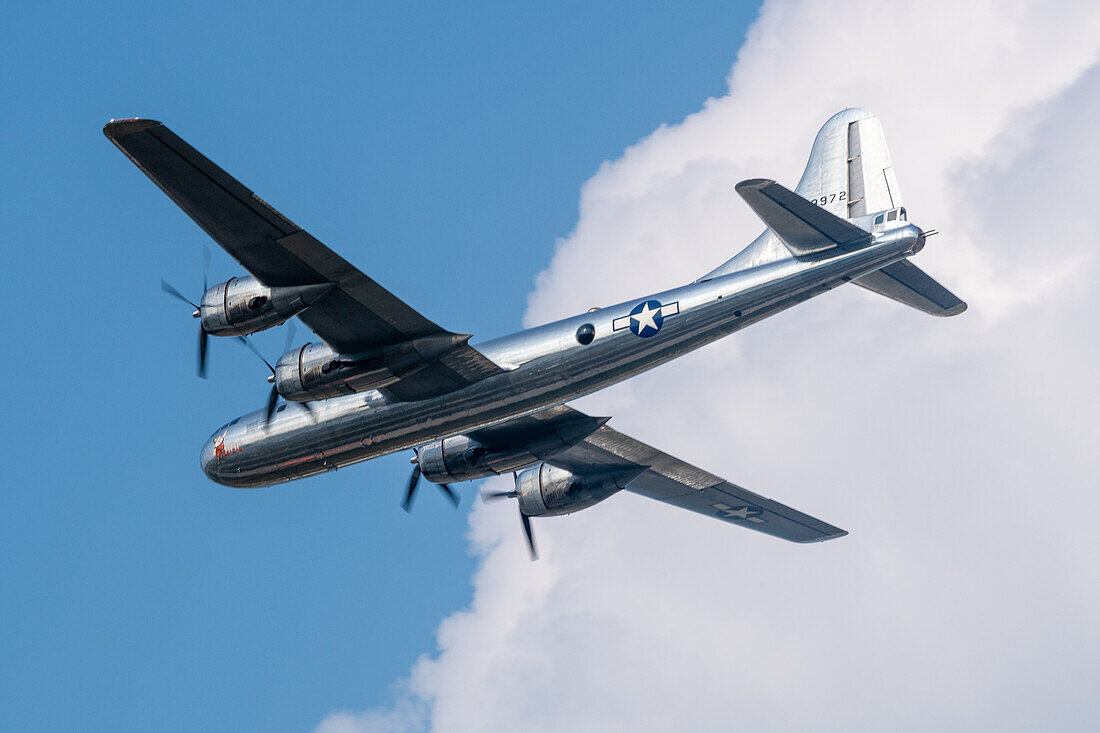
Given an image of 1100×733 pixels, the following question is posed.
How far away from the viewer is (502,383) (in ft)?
99.5

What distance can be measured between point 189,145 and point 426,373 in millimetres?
7889

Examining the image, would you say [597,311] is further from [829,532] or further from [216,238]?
[829,532]

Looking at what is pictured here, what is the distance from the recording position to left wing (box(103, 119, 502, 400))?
2545 centimetres

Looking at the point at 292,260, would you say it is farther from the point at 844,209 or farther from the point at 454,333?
the point at 844,209

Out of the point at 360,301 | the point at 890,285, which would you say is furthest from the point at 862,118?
the point at 360,301

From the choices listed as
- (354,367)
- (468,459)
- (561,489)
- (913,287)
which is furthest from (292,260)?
(913,287)

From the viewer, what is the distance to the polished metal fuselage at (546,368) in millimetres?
28781

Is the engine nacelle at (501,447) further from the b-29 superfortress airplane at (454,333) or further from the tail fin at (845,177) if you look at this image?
the tail fin at (845,177)

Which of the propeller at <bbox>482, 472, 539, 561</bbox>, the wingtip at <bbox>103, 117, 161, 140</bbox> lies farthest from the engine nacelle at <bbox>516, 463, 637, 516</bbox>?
the wingtip at <bbox>103, 117, 161, 140</bbox>

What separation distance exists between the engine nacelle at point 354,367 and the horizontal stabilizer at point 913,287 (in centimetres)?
965

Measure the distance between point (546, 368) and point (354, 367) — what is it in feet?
14.2

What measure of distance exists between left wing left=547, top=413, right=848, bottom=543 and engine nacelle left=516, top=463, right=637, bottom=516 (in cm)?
25

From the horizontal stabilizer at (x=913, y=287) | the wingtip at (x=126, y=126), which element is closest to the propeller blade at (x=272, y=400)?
the wingtip at (x=126, y=126)

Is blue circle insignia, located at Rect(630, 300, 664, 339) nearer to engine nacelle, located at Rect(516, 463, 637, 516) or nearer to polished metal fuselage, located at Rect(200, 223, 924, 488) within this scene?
polished metal fuselage, located at Rect(200, 223, 924, 488)
